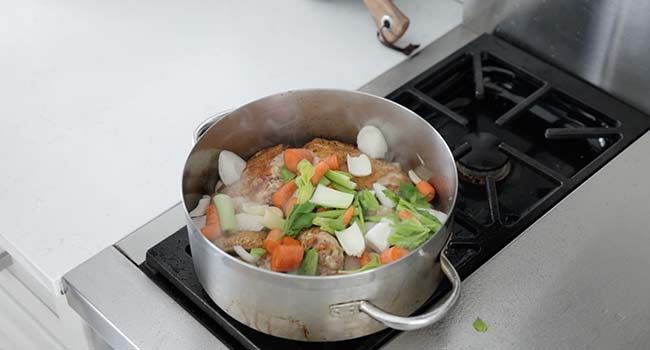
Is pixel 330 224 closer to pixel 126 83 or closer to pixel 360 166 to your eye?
pixel 360 166

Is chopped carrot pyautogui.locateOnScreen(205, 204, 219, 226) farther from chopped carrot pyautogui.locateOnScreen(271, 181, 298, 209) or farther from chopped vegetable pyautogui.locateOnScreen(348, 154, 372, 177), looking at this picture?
chopped vegetable pyautogui.locateOnScreen(348, 154, 372, 177)

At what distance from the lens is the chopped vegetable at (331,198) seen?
1.01 meters

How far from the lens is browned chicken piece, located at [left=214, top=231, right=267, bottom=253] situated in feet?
3.23

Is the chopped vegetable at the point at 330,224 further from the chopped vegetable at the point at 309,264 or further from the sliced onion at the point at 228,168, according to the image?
the sliced onion at the point at 228,168

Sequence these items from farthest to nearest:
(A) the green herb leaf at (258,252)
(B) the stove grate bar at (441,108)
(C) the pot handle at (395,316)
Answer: (B) the stove grate bar at (441,108), (A) the green herb leaf at (258,252), (C) the pot handle at (395,316)

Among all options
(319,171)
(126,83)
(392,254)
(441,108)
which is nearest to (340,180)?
(319,171)

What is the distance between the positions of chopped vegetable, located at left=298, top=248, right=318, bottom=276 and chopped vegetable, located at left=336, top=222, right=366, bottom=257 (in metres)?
0.04

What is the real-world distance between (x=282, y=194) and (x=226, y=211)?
0.07 m

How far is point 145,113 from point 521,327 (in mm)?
621

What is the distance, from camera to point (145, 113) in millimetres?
1297

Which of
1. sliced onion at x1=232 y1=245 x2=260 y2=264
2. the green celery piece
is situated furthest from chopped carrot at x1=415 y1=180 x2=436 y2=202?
sliced onion at x1=232 y1=245 x2=260 y2=264

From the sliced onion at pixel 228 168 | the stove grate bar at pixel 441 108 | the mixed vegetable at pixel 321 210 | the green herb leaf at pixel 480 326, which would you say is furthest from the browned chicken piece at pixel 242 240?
the stove grate bar at pixel 441 108

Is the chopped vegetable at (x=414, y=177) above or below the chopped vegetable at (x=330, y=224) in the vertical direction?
below

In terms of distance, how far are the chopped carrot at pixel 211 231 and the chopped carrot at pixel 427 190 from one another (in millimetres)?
241
